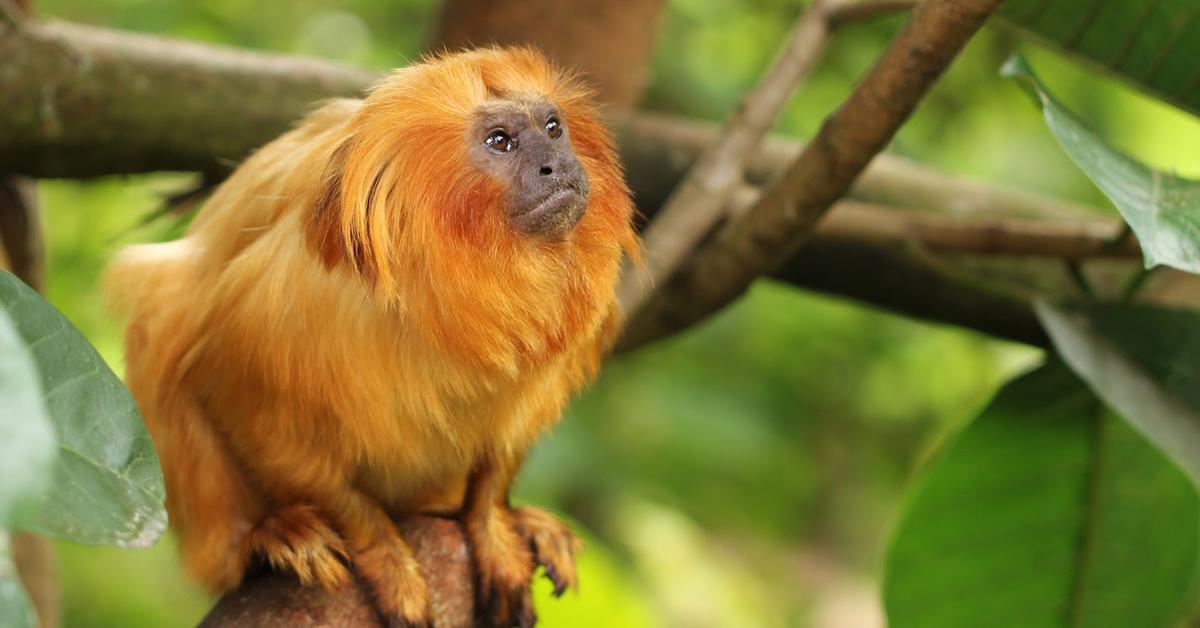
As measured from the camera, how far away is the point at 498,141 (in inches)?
71.3

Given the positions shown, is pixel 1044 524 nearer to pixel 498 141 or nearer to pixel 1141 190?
pixel 1141 190

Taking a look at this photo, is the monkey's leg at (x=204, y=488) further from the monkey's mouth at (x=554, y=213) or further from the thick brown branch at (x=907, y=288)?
the thick brown branch at (x=907, y=288)

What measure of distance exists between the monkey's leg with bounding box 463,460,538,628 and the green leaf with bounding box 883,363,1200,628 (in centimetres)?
79

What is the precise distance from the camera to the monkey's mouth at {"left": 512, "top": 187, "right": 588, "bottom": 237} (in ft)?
5.78

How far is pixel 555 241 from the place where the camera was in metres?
1.82

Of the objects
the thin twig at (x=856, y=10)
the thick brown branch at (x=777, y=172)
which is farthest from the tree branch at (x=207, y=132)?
the thin twig at (x=856, y=10)

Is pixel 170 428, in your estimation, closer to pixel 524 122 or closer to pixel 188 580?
pixel 188 580

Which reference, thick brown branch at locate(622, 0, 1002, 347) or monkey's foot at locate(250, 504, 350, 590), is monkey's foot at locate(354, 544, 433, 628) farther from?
thick brown branch at locate(622, 0, 1002, 347)

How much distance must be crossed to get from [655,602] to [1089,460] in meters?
2.55

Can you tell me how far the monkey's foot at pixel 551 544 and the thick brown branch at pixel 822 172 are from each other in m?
0.53

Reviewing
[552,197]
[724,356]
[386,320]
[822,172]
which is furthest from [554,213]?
[724,356]

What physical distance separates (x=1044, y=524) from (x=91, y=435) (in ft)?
5.99

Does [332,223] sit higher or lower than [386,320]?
higher

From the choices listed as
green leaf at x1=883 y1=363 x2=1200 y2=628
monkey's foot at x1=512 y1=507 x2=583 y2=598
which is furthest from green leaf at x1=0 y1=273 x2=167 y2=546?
green leaf at x1=883 y1=363 x2=1200 y2=628
